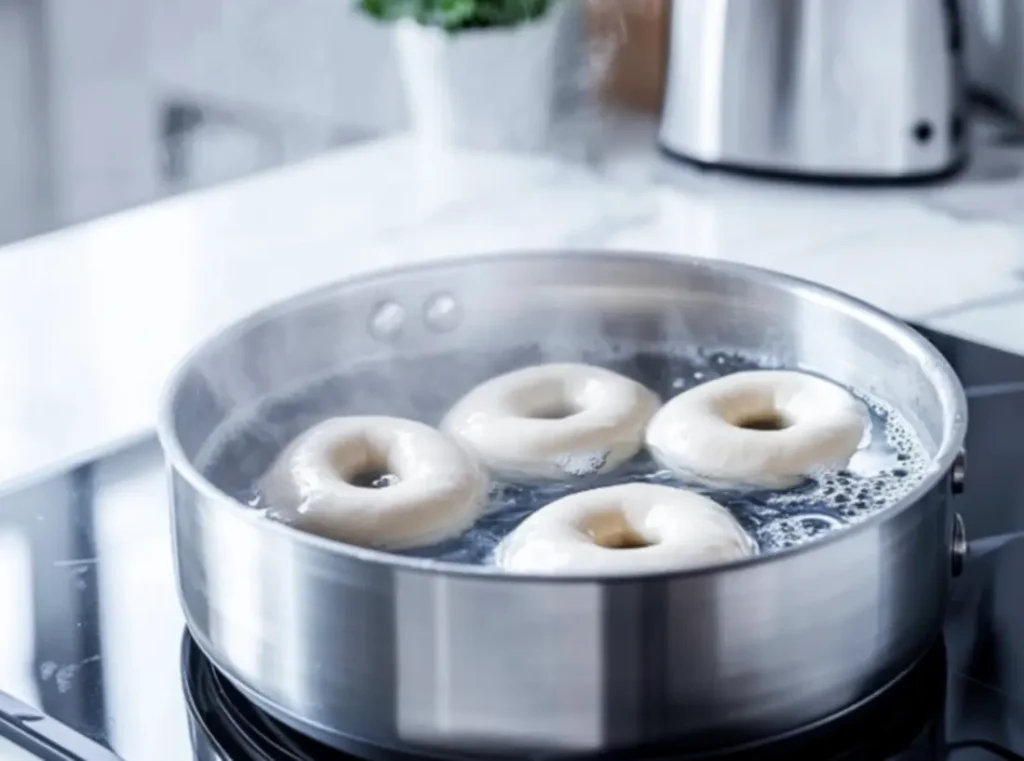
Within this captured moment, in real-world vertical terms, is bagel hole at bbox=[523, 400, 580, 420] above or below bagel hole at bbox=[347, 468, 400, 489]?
above

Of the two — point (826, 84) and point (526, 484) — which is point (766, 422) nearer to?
point (526, 484)

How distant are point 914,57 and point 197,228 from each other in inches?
19.1

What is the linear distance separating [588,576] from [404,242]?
2.01 ft

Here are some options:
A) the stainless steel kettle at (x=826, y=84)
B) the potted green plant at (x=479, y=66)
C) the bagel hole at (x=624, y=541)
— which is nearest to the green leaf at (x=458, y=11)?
the potted green plant at (x=479, y=66)

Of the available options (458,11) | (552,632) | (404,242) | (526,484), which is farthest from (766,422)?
(458,11)

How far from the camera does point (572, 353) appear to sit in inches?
34.1

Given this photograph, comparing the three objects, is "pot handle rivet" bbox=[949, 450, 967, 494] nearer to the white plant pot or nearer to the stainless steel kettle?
the stainless steel kettle

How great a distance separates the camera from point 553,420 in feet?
2.50

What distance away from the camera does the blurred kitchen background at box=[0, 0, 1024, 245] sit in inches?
64.1

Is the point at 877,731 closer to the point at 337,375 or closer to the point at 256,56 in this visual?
the point at 337,375

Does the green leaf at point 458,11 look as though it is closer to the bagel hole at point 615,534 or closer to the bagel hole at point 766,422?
the bagel hole at point 766,422

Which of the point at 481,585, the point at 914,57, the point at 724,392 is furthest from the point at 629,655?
the point at 914,57

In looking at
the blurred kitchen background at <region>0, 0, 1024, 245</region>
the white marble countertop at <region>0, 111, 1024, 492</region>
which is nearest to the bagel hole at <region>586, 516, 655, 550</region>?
the white marble countertop at <region>0, 111, 1024, 492</region>

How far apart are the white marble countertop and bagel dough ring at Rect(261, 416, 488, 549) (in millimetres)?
157
